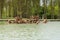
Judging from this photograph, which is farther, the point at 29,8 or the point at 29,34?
the point at 29,8

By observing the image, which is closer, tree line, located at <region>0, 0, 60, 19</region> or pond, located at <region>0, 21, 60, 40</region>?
pond, located at <region>0, 21, 60, 40</region>

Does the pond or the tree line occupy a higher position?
the tree line

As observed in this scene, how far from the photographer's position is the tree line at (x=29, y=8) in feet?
10.2

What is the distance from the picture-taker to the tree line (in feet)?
10.2

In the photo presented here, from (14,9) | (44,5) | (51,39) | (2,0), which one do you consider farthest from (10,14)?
(51,39)

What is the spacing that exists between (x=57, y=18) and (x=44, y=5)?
1.13ft

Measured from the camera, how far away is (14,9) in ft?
10.5

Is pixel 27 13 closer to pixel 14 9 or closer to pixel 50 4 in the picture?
pixel 14 9

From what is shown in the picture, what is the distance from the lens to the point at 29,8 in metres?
3.26

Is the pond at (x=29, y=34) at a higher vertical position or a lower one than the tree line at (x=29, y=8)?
lower

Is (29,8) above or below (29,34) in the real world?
above

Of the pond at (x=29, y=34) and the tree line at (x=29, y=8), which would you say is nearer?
the pond at (x=29, y=34)

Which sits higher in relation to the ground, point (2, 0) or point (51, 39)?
point (2, 0)

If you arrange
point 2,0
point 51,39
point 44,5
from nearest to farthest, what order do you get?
1. point 51,39
2. point 2,0
3. point 44,5
